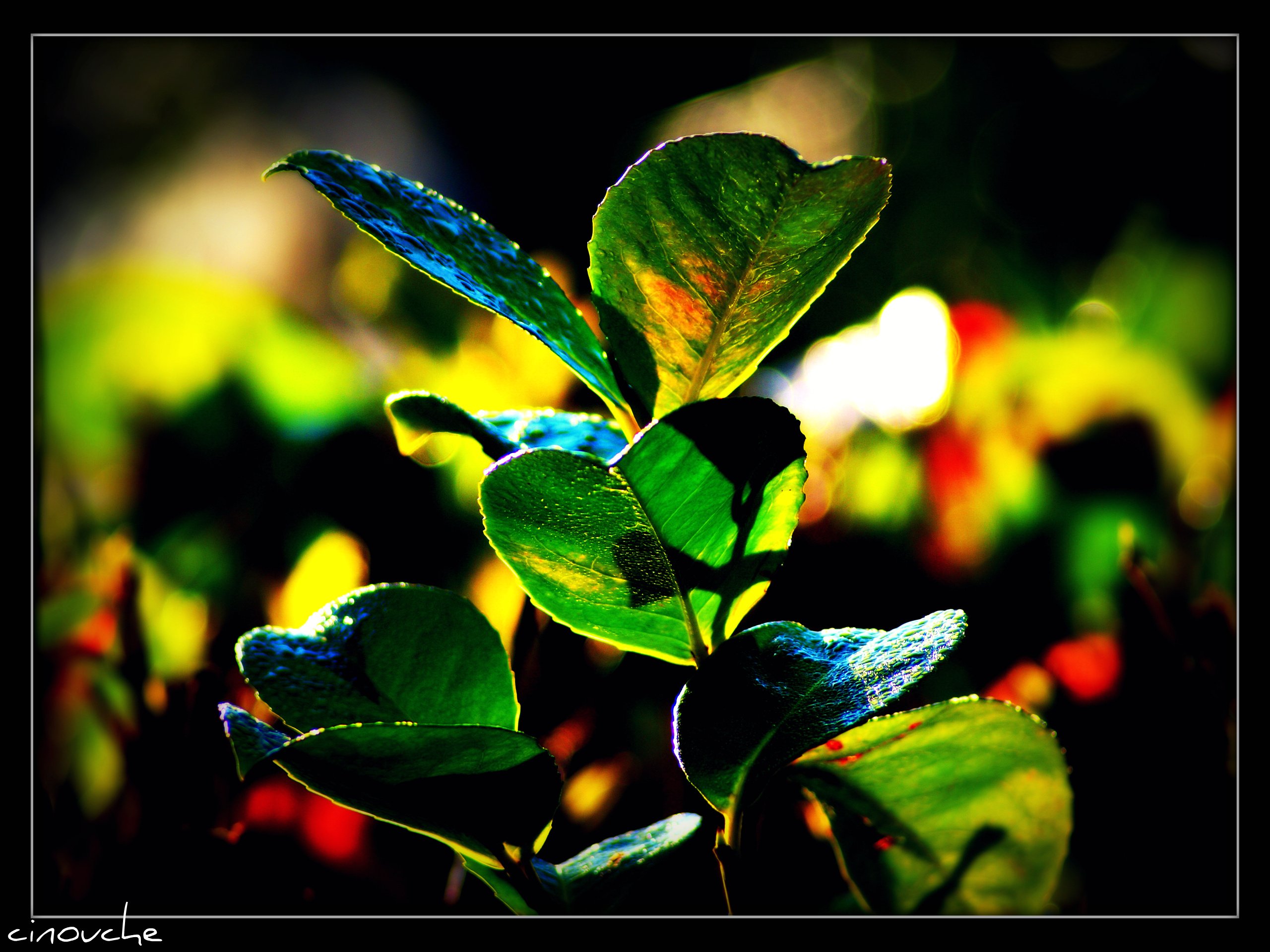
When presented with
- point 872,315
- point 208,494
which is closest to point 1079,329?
point 872,315

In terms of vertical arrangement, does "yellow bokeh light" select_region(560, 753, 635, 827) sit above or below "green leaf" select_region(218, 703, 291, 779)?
below

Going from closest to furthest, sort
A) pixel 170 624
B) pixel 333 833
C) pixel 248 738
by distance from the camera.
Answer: pixel 248 738 < pixel 333 833 < pixel 170 624

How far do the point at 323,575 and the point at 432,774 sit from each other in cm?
54

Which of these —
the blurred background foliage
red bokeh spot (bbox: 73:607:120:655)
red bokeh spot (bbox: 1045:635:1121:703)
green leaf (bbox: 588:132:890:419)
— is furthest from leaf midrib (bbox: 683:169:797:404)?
red bokeh spot (bbox: 73:607:120:655)

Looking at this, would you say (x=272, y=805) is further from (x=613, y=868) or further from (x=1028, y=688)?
(x=1028, y=688)

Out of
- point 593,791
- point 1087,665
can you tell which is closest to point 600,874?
point 593,791

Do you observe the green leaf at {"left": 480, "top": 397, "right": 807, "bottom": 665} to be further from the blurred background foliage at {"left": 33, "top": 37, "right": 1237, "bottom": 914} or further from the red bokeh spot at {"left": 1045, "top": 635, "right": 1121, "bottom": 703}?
the red bokeh spot at {"left": 1045, "top": 635, "right": 1121, "bottom": 703}

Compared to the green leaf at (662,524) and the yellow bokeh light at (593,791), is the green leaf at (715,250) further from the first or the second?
the yellow bokeh light at (593,791)

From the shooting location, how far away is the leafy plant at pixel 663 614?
0.27 m

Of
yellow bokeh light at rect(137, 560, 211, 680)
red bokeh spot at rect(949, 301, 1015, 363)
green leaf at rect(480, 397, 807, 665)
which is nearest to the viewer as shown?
green leaf at rect(480, 397, 807, 665)

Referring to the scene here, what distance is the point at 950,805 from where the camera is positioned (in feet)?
1.19

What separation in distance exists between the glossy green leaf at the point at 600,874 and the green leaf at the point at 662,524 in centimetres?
9

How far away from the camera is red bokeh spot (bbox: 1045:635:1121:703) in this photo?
30.2 inches

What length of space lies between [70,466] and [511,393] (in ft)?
1.82
